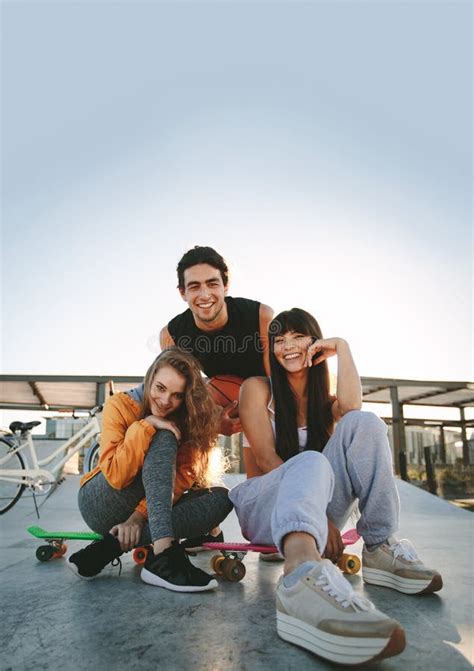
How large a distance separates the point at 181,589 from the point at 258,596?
0.23m

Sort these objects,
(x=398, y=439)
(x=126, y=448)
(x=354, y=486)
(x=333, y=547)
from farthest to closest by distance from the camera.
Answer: (x=398, y=439) → (x=126, y=448) → (x=354, y=486) → (x=333, y=547)

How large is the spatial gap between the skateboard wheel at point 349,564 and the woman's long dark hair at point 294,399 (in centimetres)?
39

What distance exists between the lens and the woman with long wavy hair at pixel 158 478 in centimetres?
159

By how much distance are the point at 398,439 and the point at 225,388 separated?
5.53 meters

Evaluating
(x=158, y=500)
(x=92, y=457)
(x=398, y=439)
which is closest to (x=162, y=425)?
(x=158, y=500)

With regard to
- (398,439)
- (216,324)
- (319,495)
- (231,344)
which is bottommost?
(398,439)

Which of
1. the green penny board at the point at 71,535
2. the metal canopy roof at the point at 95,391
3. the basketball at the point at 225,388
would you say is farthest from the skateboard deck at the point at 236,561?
the metal canopy roof at the point at 95,391

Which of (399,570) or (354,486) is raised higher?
(354,486)

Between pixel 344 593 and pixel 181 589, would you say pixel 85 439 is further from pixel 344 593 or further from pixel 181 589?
pixel 344 593

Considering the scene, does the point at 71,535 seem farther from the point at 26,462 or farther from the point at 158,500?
the point at 26,462

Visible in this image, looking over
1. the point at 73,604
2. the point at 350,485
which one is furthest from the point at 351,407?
the point at 73,604

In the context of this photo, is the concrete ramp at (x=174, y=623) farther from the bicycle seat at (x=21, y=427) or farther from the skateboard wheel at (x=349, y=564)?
the bicycle seat at (x=21, y=427)

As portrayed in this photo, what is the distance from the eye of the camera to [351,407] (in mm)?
1890

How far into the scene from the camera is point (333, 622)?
98 centimetres
